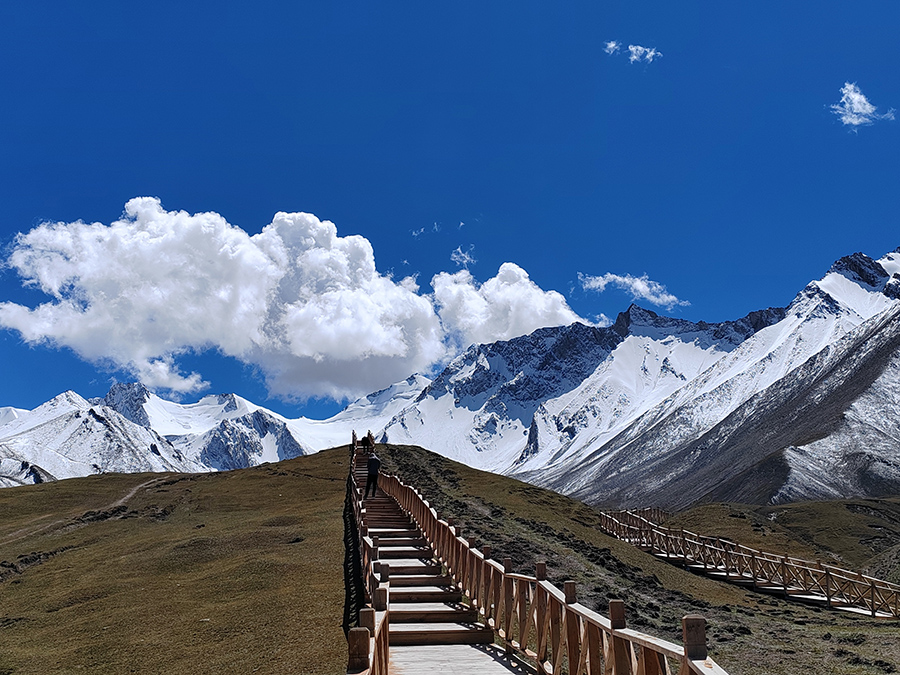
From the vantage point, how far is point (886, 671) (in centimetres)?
1656

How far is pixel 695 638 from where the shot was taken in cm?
649

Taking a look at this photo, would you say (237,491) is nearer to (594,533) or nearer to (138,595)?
(594,533)

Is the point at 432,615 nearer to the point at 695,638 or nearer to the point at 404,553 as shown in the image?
the point at 404,553

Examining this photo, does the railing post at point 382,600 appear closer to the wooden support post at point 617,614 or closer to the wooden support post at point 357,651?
the wooden support post at point 357,651

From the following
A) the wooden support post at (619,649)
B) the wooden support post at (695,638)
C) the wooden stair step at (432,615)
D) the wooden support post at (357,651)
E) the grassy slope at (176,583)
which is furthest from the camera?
the grassy slope at (176,583)

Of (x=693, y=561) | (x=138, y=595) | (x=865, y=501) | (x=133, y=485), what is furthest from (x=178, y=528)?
(x=865, y=501)

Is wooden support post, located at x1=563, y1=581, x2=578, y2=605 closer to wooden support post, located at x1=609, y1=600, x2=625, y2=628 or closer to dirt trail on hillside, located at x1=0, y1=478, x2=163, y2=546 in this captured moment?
wooden support post, located at x1=609, y1=600, x2=625, y2=628

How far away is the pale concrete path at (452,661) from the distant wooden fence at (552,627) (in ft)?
1.21

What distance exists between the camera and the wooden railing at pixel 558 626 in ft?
23.1

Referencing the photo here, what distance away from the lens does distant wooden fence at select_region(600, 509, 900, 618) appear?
97.2ft

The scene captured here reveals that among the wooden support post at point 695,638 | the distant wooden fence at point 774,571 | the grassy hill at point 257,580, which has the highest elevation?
the wooden support post at point 695,638

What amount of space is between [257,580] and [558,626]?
46.9 feet

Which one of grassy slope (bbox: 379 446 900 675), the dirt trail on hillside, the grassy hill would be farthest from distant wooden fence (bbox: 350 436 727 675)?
the dirt trail on hillside

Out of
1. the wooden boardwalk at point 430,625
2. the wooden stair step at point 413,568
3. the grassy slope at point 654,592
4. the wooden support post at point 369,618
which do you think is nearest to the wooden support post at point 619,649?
the wooden support post at point 369,618
